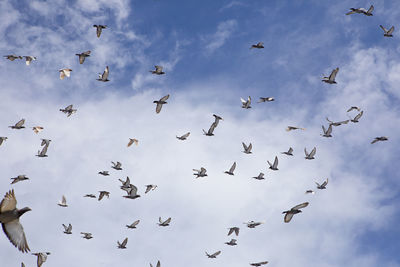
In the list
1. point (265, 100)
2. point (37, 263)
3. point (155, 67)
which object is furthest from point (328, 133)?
point (37, 263)

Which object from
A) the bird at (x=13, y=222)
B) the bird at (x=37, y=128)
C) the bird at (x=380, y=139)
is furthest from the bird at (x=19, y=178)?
the bird at (x=380, y=139)

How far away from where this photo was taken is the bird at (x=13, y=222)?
2244 centimetres

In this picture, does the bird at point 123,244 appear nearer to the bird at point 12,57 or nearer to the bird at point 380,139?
the bird at point 12,57

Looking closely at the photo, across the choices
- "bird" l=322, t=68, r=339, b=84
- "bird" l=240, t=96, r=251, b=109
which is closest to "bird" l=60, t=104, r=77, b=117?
"bird" l=240, t=96, r=251, b=109

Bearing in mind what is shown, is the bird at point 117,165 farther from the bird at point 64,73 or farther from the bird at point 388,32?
the bird at point 388,32

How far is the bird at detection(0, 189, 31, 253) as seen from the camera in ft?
73.6

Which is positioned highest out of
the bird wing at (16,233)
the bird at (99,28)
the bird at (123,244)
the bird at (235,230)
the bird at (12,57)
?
the bird at (99,28)

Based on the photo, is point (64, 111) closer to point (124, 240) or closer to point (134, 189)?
point (134, 189)

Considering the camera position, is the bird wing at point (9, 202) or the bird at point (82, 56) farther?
the bird at point (82, 56)

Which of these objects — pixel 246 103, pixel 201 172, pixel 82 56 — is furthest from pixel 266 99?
pixel 82 56

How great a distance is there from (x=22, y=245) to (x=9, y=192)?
298 centimetres

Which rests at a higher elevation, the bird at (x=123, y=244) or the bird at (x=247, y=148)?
the bird at (x=247, y=148)

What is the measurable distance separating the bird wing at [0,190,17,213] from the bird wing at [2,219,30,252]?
2.97 feet

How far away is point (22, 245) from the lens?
2325 centimetres
